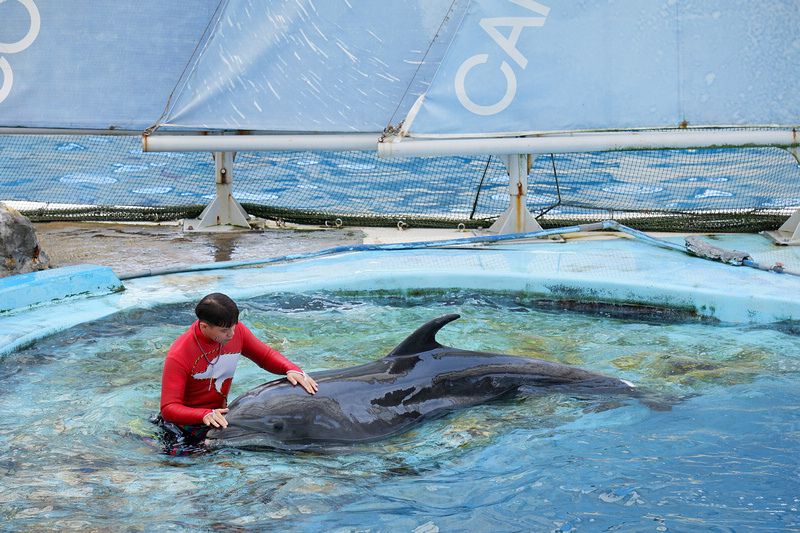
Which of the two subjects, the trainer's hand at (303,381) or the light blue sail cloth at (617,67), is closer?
the trainer's hand at (303,381)

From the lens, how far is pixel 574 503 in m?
3.46

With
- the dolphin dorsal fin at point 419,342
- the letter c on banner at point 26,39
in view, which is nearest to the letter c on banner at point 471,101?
the dolphin dorsal fin at point 419,342

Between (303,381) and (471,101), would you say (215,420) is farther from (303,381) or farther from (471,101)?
(471,101)

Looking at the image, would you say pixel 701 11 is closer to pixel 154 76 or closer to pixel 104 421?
pixel 154 76

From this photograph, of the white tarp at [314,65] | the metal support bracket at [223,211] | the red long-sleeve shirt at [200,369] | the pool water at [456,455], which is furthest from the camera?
the metal support bracket at [223,211]

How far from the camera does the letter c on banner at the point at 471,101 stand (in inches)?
284

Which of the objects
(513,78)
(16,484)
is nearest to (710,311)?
(513,78)

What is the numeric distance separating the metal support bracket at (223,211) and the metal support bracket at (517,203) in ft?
8.30

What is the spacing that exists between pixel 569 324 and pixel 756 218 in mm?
3670

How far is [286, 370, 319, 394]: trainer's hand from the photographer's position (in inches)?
154

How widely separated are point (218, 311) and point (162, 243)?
4.68 m

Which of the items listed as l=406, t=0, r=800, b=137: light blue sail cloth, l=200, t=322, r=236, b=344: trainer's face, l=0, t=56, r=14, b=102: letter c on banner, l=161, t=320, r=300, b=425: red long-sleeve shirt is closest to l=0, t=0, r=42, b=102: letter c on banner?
l=0, t=56, r=14, b=102: letter c on banner

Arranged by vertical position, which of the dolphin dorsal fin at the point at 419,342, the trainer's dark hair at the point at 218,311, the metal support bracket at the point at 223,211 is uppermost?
the metal support bracket at the point at 223,211

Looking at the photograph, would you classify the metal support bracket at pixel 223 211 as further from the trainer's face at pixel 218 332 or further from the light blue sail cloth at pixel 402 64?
the trainer's face at pixel 218 332
